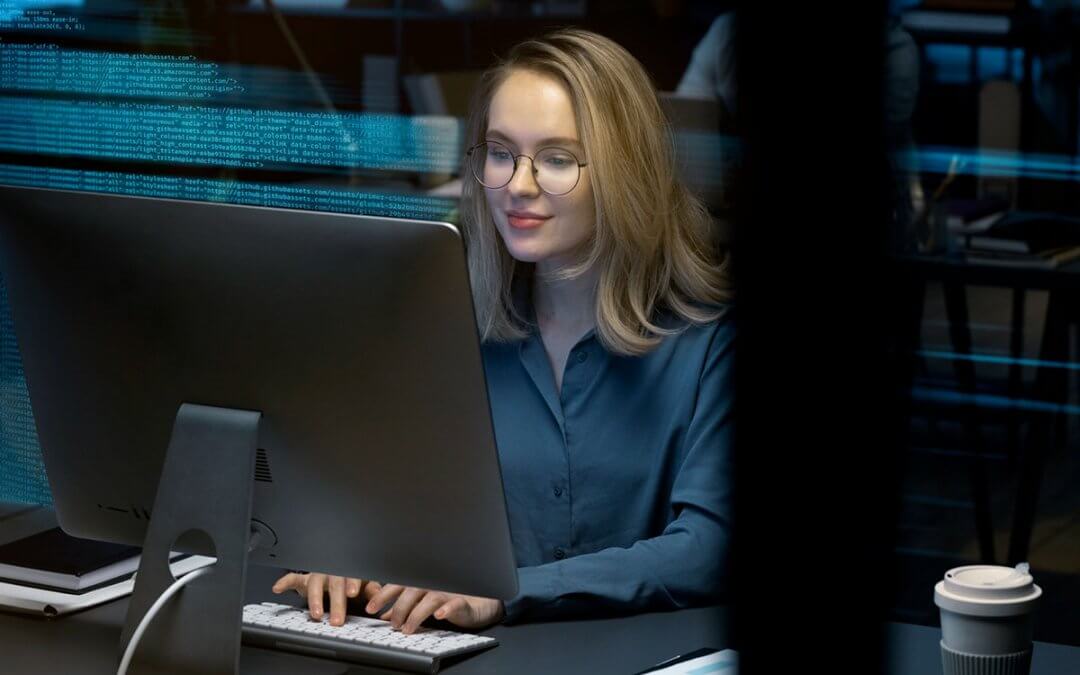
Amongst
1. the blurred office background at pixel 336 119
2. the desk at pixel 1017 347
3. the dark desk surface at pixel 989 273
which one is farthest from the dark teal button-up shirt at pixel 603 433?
the desk at pixel 1017 347

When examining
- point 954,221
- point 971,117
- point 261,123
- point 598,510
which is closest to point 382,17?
point 261,123

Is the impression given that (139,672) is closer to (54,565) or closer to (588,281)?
(54,565)

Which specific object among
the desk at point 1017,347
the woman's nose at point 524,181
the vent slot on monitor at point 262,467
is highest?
the woman's nose at point 524,181

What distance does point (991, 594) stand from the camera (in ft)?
3.55

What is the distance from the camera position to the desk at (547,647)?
1309 mm

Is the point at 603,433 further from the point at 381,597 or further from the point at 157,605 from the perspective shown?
the point at 157,605

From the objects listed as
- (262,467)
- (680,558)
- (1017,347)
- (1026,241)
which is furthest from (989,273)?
(262,467)

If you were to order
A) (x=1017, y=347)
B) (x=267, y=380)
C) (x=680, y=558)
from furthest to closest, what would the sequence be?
(x=1017, y=347) → (x=680, y=558) → (x=267, y=380)

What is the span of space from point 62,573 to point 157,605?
1.12 ft

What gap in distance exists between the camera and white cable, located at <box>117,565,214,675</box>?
1211 millimetres

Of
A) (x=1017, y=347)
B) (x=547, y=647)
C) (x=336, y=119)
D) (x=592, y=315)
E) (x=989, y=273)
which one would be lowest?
(x=1017, y=347)

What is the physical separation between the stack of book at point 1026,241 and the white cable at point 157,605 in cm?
252

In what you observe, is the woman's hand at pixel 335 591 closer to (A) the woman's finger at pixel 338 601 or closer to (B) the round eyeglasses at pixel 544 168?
(A) the woman's finger at pixel 338 601

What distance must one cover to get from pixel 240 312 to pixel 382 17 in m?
1.30
